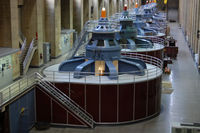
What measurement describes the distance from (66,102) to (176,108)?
7.38 meters

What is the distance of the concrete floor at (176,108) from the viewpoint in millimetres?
19062

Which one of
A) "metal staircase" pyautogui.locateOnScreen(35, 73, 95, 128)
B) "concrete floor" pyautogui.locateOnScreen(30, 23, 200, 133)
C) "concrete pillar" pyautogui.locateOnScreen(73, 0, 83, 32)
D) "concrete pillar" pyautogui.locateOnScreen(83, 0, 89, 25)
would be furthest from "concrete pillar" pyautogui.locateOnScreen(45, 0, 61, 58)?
"metal staircase" pyautogui.locateOnScreen(35, 73, 95, 128)

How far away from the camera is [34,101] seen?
19.6 metres

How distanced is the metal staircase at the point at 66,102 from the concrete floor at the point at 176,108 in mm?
605

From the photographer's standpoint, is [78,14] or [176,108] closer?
[176,108]

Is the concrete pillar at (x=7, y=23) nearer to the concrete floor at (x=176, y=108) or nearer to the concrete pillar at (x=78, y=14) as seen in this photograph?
the concrete floor at (x=176, y=108)

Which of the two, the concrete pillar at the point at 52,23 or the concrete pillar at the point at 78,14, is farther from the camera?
the concrete pillar at the point at 78,14

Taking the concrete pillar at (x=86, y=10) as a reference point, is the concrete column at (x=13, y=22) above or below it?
below

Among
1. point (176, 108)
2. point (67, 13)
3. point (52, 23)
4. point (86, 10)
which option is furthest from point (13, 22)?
point (86, 10)

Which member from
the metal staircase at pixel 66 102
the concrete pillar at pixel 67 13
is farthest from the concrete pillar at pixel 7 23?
the concrete pillar at pixel 67 13

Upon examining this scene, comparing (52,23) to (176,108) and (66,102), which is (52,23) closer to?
(66,102)

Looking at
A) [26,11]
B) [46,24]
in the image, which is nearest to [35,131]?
[26,11]

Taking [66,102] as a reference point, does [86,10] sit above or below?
above

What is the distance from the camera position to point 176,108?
22.8 m
